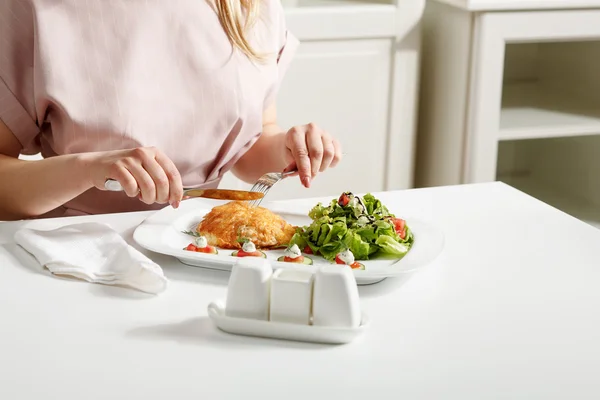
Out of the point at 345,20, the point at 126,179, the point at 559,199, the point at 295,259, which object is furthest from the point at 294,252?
the point at 559,199

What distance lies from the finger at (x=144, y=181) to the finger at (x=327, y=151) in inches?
12.5

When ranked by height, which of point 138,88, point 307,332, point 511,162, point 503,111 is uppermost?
point 138,88

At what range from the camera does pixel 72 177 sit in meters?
1.15

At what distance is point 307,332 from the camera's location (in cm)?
80

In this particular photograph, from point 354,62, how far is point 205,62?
110 centimetres

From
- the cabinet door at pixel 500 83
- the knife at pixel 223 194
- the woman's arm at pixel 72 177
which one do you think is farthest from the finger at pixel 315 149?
the cabinet door at pixel 500 83

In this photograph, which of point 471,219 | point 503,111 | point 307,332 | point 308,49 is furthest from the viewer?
point 503,111

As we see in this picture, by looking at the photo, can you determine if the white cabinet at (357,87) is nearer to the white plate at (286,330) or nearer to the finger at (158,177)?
A: the finger at (158,177)

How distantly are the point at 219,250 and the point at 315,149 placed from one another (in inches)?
11.5

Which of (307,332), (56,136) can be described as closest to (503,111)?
(56,136)

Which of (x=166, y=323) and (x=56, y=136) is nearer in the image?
(x=166, y=323)

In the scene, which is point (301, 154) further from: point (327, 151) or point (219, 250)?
point (219, 250)

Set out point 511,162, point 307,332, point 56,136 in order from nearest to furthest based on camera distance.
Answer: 1. point 307,332
2. point 56,136
3. point 511,162

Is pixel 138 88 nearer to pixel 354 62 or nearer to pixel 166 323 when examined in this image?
pixel 166 323
